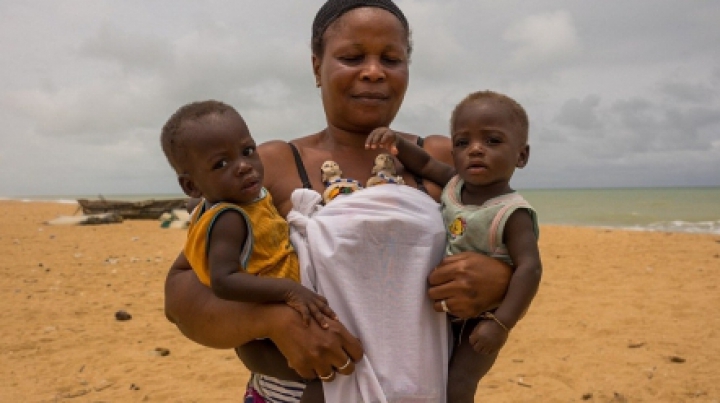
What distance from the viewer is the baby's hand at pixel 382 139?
6.86 feet

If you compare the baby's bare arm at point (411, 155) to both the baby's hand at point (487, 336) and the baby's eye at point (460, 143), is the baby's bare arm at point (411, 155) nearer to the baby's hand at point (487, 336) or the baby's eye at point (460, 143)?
the baby's eye at point (460, 143)

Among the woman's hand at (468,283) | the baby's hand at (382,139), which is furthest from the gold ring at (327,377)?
the baby's hand at (382,139)

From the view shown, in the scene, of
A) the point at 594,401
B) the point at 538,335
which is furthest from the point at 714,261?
the point at 594,401

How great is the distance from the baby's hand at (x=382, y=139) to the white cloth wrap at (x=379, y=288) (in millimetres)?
269

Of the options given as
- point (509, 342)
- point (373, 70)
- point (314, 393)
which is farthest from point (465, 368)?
point (509, 342)

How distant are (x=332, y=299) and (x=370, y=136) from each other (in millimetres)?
637

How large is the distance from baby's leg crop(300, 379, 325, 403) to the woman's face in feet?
3.12

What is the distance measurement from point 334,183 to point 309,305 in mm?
513

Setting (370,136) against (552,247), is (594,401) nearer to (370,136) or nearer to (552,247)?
(370,136)

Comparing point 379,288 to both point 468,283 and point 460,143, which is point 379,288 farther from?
point 460,143

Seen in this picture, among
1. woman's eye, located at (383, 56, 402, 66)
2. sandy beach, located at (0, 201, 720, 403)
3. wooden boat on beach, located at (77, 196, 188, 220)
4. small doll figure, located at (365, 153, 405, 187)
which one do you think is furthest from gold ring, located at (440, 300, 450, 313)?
wooden boat on beach, located at (77, 196, 188, 220)

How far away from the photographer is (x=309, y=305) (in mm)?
1731

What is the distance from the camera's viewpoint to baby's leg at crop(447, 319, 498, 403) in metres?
1.92

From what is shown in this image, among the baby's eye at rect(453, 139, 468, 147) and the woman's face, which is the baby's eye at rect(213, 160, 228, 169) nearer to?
the woman's face
